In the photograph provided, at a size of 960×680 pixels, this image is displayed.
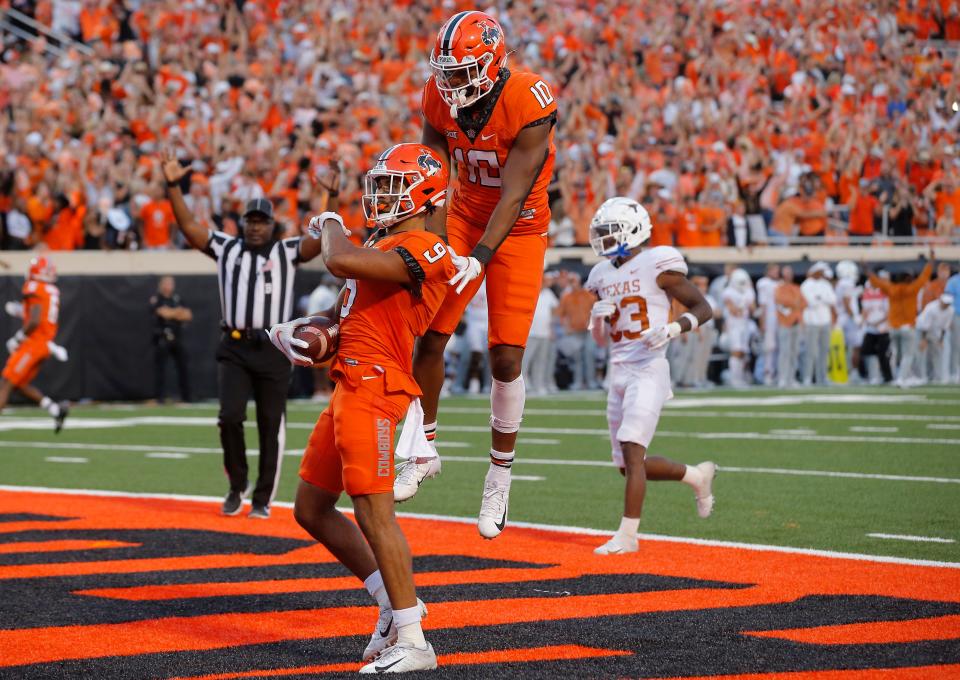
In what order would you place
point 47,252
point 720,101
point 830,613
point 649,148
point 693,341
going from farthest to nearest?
point 720,101
point 649,148
point 693,341
point 47,252
point 830,613

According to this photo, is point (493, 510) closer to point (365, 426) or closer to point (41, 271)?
point (365, 426)

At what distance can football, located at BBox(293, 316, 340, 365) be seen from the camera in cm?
499

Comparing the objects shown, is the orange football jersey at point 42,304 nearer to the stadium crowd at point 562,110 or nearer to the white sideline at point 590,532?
the stadium crowd at point 562,110

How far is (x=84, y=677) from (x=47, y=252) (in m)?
14.0

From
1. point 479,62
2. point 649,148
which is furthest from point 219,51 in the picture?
point 479,62

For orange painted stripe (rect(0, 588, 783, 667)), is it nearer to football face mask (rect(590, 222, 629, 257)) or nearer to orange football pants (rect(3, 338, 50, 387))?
football face mask (rect(590, 222, 629, 257))

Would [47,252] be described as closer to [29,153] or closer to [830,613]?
[29,153]

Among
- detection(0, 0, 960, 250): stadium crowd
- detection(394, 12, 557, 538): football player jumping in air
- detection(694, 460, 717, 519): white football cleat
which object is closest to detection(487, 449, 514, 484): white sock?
detection(394, 12, 557, 538): football player jumping in air

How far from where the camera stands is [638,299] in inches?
324

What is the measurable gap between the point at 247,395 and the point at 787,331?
13097mm

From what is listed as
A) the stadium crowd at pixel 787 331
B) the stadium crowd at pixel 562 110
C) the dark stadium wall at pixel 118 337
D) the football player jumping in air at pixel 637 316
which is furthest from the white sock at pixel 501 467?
the stadium crowd at pixel 787 331

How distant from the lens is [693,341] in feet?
68.5

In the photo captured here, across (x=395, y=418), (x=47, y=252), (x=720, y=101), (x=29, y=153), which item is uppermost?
(x=720, y=101)

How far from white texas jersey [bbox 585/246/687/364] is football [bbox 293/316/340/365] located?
3389mm
